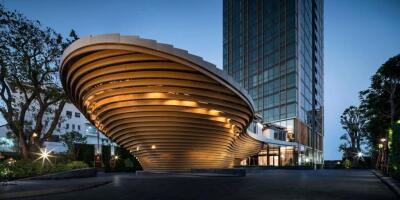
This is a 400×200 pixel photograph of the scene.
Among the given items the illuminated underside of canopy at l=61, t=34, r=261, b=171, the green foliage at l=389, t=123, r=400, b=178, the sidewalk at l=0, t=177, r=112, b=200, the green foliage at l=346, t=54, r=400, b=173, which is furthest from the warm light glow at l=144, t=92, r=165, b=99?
the green foliage at l=346, t=54, r=400, b=173

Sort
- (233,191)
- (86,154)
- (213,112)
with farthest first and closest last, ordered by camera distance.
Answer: (86,154) → (213,112) → (233,191)

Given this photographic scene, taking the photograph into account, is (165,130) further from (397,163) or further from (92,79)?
(397,163)

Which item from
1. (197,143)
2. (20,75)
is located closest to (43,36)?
(20,75)

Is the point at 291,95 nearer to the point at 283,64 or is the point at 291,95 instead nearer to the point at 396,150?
the point at 283,64

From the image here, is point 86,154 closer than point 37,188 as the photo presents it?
No

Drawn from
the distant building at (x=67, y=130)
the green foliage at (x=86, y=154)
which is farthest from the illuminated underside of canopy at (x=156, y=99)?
the distant building at (x=67, y=130)

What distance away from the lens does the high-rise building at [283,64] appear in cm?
6166

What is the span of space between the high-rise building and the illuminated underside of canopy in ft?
125

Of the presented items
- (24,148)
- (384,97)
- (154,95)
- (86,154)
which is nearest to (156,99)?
(154,95)

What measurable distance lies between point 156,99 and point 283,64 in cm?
5085

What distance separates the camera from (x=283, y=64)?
212 ft

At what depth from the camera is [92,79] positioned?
1669 cm

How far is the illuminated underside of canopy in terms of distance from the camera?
14938mm

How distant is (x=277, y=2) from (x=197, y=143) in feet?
182
